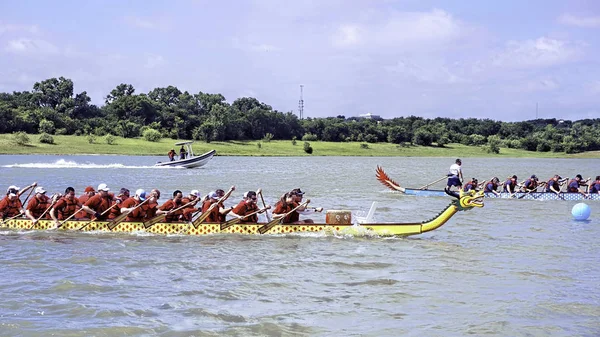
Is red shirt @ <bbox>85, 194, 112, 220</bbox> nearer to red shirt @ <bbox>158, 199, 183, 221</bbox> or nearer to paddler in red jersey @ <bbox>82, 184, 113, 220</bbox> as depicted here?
paddler in red jersey @ <bbox>82, 184, 113, 220</bbox>

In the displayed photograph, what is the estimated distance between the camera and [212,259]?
597 inches

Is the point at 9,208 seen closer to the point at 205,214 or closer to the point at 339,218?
the point at 205,214

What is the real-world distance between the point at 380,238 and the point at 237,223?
3.81 meters

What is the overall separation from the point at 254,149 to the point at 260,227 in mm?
70386

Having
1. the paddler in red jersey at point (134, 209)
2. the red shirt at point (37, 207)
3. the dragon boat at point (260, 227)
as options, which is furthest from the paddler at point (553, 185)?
the red shirt at point (37, 207)

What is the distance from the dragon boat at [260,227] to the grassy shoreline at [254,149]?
56155 millimetres

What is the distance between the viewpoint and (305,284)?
42.2 feet

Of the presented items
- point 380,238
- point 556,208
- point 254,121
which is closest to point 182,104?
point 254,121

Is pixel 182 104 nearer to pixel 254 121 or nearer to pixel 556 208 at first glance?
pixel 254 121

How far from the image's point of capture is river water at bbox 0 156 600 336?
10.3m

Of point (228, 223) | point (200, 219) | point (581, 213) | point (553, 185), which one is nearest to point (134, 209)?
point (200, 219)

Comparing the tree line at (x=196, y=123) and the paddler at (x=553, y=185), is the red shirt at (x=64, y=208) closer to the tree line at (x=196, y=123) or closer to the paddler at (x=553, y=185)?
the paddler at (x=553, y=185)

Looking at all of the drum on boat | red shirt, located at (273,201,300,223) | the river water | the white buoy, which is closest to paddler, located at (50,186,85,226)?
the river water

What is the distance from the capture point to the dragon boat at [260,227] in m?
17.2
